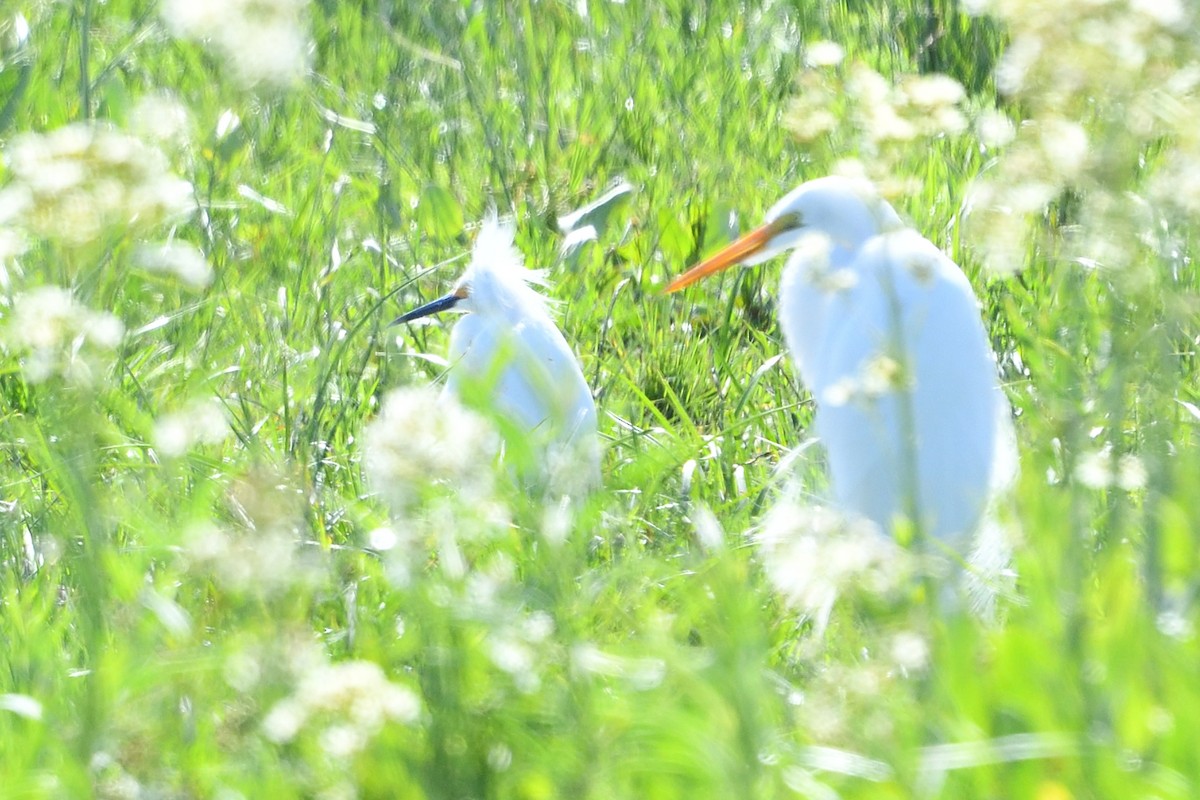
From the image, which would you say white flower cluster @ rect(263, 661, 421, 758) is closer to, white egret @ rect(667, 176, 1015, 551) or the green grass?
the green grass

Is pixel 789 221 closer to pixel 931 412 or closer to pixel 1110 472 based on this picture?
pixel 931 412

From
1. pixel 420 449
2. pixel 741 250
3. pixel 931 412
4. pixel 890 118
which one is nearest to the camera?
pixel 420 449

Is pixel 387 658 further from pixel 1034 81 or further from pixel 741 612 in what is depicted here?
pixel 1034 81

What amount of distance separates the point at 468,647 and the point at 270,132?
2698mm

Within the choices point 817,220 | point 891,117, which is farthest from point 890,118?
point 817,220

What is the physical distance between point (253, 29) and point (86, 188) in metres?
0.14

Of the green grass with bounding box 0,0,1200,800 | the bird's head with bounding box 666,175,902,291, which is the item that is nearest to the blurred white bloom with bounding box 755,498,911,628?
the green grass with bounding box 0,0,1200,800

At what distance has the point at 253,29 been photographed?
38.3 inches

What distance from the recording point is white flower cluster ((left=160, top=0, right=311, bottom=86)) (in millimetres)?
966

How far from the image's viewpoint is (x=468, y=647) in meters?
1.06

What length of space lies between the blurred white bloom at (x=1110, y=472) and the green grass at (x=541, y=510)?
0.7 inches

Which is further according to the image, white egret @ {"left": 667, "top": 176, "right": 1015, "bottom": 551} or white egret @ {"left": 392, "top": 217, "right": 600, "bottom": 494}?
white egret @ {"left": 392, "top": 217, "right": 600, "bottom": 494}

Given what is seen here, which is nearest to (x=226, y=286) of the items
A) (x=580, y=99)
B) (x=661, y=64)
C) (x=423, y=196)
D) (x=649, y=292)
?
(x=423, y=196)

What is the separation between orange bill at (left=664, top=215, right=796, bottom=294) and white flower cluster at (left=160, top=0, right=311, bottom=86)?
5.78 feet
